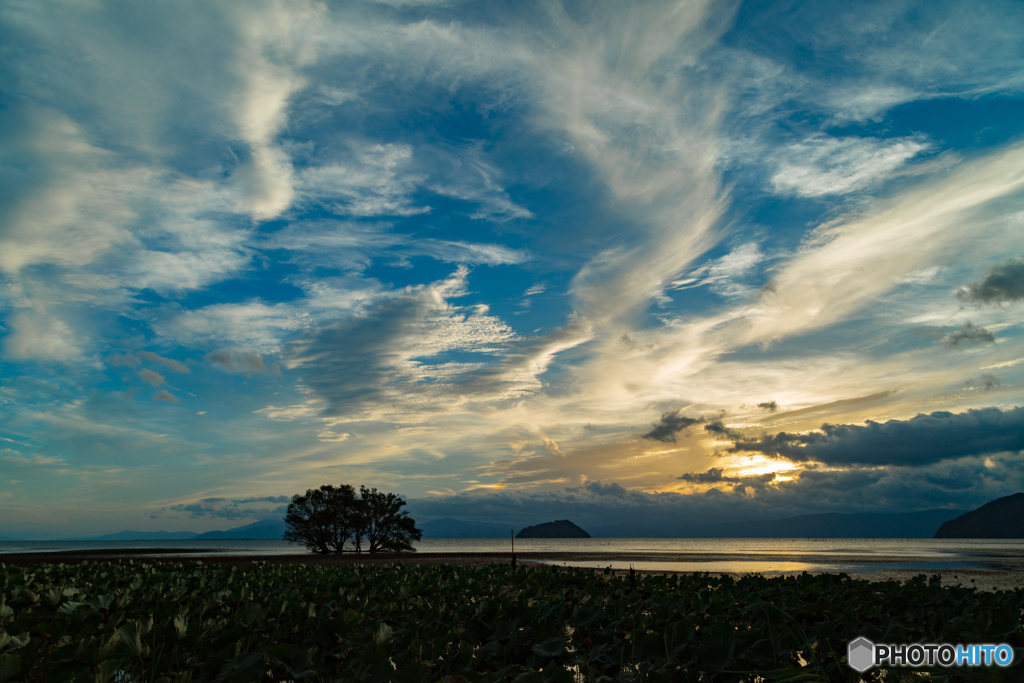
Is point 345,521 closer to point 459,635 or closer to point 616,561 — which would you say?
point 616,561

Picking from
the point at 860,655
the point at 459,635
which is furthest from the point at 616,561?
the point at 459,635

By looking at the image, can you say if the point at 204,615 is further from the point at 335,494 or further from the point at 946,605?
the point at 335,494

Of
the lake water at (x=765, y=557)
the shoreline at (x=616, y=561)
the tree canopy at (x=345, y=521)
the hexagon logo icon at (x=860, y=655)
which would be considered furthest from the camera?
the tree canopy at (x=345, y=521)

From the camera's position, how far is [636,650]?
5.52 meters

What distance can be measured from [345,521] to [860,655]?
60.4 meters

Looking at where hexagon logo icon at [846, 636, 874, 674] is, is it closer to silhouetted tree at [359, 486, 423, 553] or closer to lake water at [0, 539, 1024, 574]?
lake water at [0, 539, 1024, 574]

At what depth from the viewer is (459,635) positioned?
666cm

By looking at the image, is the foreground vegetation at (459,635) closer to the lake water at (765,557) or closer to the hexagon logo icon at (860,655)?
the hexagon logo icon at (860,655)

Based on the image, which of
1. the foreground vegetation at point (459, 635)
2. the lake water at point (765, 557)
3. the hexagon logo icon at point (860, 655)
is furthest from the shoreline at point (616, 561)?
the hexagon logo icon at point (860, 655)

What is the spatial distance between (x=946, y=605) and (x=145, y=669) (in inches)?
474

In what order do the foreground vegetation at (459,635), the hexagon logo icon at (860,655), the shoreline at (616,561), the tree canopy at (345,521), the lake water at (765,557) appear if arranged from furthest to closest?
the tree canopy at (345,521)
the lake water at (765,557)
the shoreline at (616,561)
the hexagon logo icon at (860,655)
the foreground vegetation at (459,635)

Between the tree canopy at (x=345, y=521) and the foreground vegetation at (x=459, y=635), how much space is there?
51.5 m

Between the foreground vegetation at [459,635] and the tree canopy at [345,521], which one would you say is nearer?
the foreground vegetation at [459,635]

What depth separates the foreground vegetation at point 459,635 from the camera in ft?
15.3
